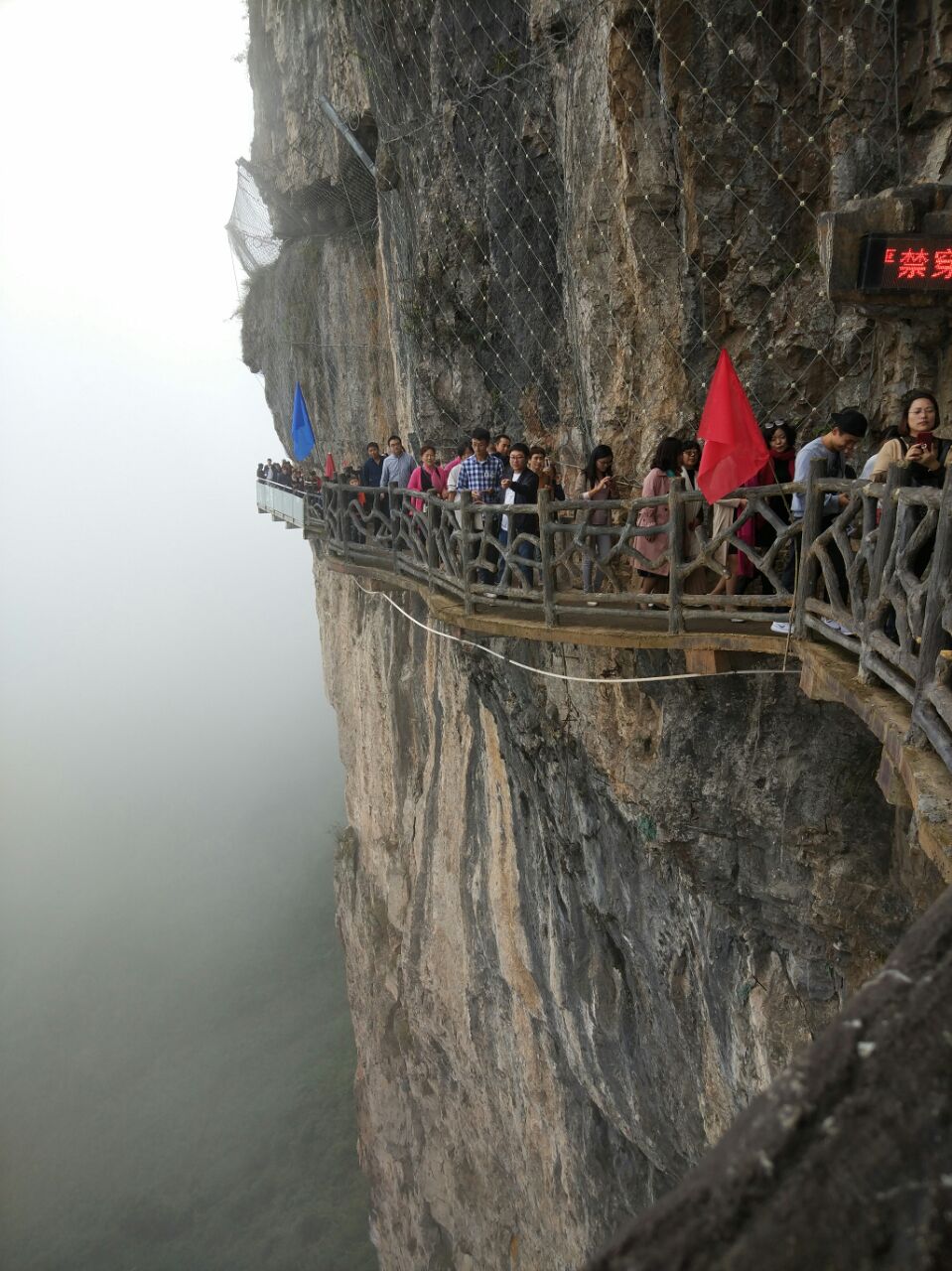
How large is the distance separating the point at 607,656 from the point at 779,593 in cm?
239

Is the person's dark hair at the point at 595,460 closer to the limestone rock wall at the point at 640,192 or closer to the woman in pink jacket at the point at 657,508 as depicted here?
the woman in pink jacket at the point at 657,508

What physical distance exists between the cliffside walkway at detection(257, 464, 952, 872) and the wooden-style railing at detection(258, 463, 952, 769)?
1 centimetres

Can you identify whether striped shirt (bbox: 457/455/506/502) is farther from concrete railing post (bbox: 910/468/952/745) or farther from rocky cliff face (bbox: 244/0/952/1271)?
concrete railing post (bbox: 910/468/952/745)

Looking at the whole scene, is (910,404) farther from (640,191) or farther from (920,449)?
(640,191)

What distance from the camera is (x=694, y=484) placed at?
7.29 m

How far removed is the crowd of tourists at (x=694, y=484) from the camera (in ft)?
18.2

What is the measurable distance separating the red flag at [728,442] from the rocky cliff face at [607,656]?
1.54 metres

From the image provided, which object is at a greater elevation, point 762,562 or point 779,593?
point 762,562

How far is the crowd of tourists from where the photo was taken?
5.54m

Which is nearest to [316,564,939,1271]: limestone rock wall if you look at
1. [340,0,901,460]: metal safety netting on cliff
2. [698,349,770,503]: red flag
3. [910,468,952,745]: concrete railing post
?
[698,349,770,503]: red flag

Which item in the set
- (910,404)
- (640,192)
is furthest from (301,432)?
(910,404)

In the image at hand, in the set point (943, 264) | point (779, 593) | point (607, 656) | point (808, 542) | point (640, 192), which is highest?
point (640, 192)

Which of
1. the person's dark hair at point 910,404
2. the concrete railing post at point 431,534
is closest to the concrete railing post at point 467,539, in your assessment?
the concrete railing post at point 431,534

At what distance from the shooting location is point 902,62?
653 cm
